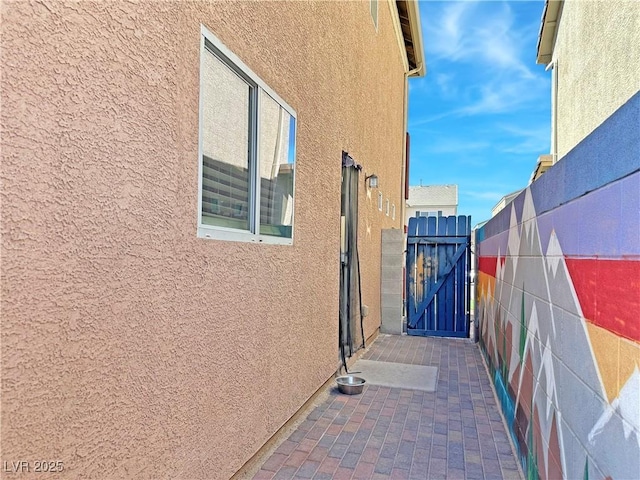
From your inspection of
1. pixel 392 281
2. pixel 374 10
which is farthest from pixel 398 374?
Answer: pixel 374 10

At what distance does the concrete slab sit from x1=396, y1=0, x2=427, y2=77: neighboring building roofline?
9232 mm

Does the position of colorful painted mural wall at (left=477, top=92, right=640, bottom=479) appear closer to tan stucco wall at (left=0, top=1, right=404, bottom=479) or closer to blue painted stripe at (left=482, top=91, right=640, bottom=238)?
blue painted stripe at (left=482, top=91, right=640, bottom=238)

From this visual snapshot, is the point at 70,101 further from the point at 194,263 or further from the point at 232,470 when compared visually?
the point at 232,470

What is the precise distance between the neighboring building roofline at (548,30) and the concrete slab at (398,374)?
28.4 ft

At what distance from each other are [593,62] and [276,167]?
19.8 ft

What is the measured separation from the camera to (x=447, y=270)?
8.79 metres

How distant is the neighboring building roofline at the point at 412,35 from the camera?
35.3 ft

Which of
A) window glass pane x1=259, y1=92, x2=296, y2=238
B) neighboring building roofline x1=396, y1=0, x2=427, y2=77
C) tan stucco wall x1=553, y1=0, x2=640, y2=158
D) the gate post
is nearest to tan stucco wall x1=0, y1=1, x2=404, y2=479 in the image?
Result: window glass pane x1=259, y1=92, x2=296, y2=238

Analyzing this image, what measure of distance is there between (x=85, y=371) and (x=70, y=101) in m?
1.01

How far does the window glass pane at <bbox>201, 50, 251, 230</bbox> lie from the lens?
92.7 inches

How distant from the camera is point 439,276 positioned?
8.87 m

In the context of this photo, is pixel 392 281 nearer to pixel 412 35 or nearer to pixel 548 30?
pixel 548 30

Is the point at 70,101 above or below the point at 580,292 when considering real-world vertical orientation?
above

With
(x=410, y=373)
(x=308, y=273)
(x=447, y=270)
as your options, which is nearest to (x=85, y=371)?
(x=308, y=273)
